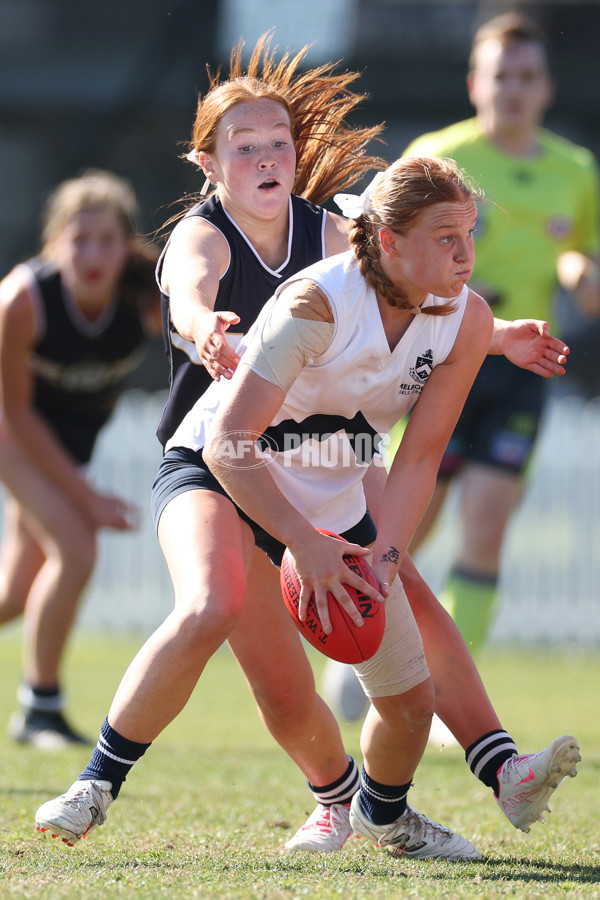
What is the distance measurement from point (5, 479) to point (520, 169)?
Answer: 2893mm

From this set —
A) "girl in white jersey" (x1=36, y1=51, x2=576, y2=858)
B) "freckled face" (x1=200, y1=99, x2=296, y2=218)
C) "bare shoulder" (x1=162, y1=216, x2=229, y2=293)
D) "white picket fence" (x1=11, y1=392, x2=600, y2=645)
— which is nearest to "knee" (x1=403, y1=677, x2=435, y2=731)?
"girl in white jersey" (x1=36, y1=51, x2=576, y2=858)

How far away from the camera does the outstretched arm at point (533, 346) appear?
346 cm

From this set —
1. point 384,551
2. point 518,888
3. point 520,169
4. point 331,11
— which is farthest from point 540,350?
point 331,11

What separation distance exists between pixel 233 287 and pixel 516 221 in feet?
9.80

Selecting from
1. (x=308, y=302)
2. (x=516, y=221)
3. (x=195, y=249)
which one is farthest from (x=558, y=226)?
(x=308, y=302)

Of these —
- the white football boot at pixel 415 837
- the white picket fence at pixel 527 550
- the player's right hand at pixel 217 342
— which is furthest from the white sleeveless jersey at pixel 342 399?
the white picket fence at pixel 527 550

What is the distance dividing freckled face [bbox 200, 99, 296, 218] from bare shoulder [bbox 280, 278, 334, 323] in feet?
1.51

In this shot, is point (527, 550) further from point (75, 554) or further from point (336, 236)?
point (336, 236)

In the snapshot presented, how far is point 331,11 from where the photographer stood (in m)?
19.7

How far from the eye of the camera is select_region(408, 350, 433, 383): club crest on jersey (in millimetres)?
3279

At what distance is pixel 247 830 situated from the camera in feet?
12.3

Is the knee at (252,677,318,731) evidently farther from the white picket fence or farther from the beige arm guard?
the white picket fence

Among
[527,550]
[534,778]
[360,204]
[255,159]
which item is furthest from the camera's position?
[527,550]

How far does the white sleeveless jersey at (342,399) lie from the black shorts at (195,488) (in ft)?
0.11
